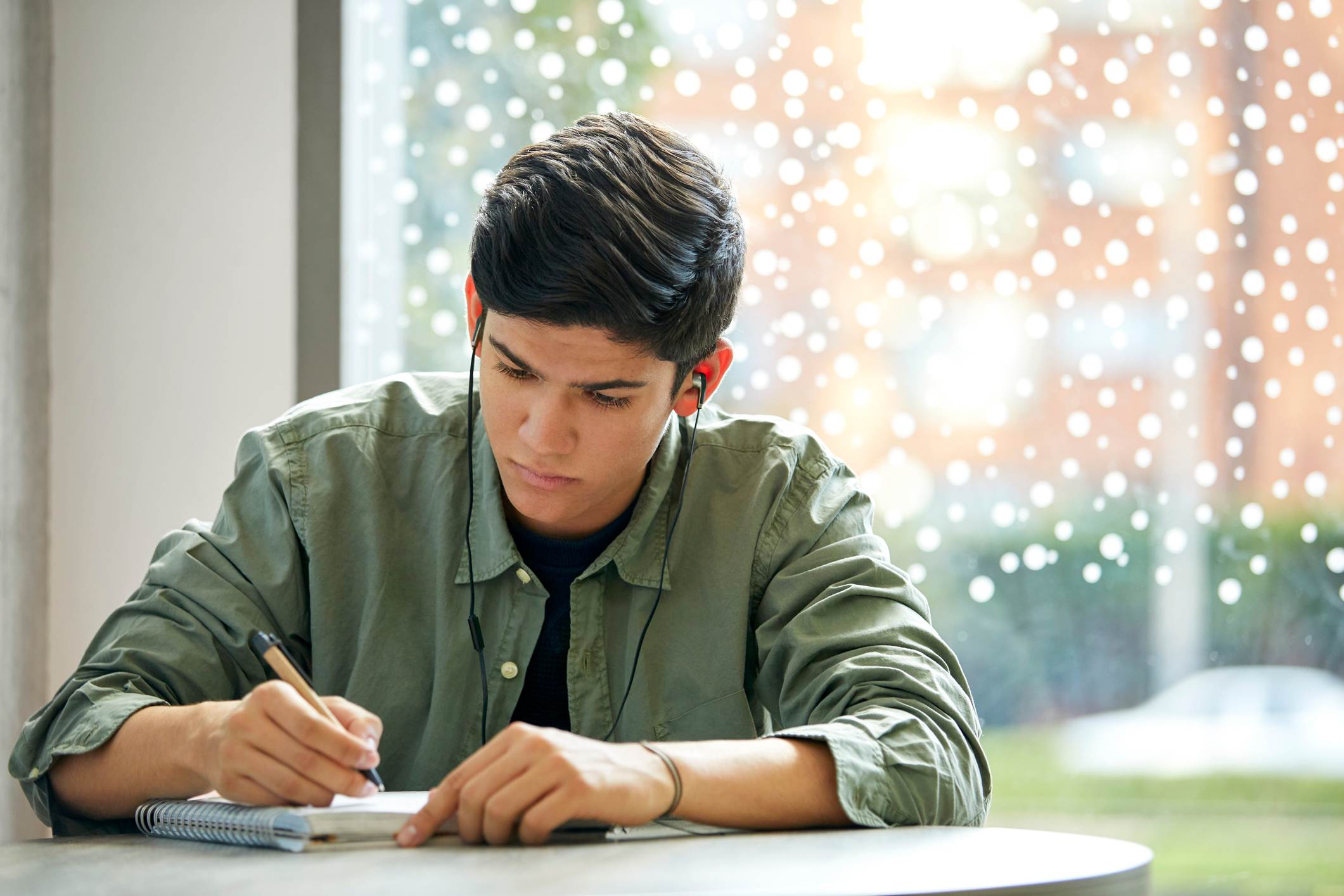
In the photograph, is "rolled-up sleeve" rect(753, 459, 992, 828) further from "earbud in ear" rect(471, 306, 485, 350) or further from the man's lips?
"earbud in ear" rect(471, 306, 485, 350)

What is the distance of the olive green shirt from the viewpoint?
1403 mm

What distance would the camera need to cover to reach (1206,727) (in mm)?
2244

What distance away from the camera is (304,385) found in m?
2.19

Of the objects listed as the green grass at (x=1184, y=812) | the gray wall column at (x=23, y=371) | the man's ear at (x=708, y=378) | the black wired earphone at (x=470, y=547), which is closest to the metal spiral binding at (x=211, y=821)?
the black wired earphone at (x=470, y=547)

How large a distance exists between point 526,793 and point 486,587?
534 mm

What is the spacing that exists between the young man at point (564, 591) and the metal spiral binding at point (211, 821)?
0.03 m

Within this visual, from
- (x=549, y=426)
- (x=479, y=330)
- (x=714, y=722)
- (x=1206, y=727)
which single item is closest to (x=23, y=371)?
(x=479, y=330)

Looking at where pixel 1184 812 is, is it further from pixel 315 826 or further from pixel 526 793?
pixel 315 826

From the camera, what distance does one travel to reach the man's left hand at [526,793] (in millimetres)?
1000

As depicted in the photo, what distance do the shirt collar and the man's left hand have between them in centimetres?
48

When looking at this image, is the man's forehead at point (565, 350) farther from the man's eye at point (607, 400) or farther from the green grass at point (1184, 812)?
the green grass at point (1184, 812)

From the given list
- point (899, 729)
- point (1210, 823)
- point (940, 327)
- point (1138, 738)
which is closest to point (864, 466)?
point (940, 327)

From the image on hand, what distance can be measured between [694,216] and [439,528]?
48 centimetres

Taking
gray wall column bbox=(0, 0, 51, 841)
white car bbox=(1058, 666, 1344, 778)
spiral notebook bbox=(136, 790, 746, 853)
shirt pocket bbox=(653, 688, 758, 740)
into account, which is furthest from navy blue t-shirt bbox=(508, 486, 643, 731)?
white car bbox=(1058, 666, 1344, 778)
